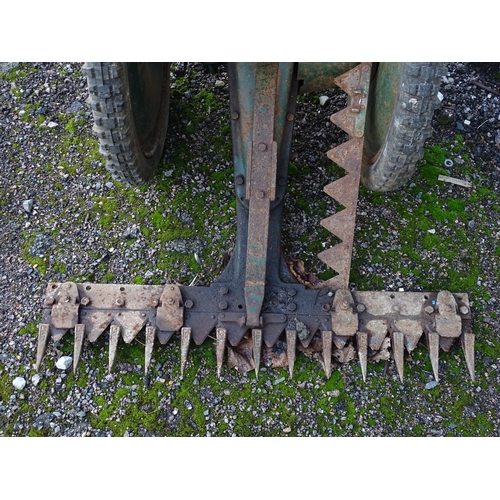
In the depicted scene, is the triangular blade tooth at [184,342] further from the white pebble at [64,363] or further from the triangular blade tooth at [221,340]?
the white pebble at [64,363]

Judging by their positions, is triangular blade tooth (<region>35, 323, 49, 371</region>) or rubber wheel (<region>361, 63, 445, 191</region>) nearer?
rubber wheel (<region>361, 63, 445, 191</region>)

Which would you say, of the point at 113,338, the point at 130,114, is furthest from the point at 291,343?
the point at 130,114

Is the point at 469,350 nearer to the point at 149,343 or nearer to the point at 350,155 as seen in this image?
the point at 350,155

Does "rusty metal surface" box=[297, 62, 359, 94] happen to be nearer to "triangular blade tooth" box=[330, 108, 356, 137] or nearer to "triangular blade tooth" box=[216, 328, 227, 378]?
"triangular blade tooth" box=[330, 108, 356, 137]

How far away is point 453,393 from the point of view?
118 inches

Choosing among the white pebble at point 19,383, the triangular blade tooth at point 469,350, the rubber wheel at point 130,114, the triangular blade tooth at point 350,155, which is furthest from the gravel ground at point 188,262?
the triangular blade tooth at point 350,155

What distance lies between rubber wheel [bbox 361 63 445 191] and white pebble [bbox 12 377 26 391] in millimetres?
2089

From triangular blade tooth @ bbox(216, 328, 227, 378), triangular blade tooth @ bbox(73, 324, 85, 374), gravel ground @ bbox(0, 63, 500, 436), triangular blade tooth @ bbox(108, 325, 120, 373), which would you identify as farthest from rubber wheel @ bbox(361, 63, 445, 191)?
triangular blade tooth @ bbox(73, 324, 85, 374)

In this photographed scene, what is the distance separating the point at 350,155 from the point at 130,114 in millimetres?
1079

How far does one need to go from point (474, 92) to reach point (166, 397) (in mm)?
2781

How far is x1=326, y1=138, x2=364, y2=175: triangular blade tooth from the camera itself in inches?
113

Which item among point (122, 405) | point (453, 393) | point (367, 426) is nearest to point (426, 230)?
point (453, 393)

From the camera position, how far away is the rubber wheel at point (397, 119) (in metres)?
2.51

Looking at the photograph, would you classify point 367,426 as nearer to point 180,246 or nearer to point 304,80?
point 180,246
